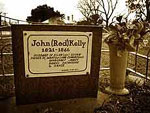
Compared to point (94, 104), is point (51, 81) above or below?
above

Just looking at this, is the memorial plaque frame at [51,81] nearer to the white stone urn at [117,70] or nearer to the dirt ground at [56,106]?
the dirt ground at [56,106]

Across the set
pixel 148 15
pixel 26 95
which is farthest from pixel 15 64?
pixel 148 15

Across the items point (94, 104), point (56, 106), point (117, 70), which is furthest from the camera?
point (117, 70)

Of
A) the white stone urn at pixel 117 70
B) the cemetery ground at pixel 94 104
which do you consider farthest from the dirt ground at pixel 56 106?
the white stone urn at pixel 117 70

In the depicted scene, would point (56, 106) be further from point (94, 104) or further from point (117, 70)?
point (117, 70)

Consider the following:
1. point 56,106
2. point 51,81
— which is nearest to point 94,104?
point 56,106

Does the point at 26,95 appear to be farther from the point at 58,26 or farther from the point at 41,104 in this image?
the point at 58,26

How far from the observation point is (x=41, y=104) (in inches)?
108

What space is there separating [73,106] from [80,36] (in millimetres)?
762

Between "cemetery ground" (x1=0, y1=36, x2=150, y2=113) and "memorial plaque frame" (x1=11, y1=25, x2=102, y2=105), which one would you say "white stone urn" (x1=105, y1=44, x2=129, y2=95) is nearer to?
"cemetery ground" (x1=0, y1=36, x2=150, y2=113)

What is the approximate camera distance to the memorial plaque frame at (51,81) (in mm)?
2574

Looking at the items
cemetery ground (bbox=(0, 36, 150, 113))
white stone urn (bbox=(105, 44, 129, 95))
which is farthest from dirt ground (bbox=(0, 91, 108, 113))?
white stone urn (bbox=(105, 44, 129, 95))

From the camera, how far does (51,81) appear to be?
2760mm

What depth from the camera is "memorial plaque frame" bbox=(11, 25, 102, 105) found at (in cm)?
257
